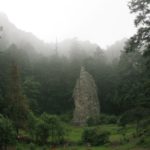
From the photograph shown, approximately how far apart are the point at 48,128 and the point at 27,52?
41.7m

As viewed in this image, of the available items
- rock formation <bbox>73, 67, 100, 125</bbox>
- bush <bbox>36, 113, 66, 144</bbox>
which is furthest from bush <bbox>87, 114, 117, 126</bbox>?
bush <bbox>36, 113, 66, 144</bbox>

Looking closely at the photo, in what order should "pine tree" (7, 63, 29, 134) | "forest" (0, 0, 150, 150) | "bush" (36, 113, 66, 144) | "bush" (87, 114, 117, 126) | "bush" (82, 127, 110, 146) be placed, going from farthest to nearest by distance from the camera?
"bush" (87, 114, 117, 126) < "pine tree" (7, 63, 29, 134) < "bush" (36, 113, 66, 144) < "bush" (82, 127, 110, 146) < "forest" (0, 0, 150, 150)

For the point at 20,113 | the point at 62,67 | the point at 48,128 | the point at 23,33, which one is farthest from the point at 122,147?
the point at 23,33

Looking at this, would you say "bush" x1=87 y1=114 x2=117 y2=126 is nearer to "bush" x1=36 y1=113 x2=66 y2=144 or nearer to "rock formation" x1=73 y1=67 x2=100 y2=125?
"rock formation" x1=73 y1=67 x2=100 y2=125

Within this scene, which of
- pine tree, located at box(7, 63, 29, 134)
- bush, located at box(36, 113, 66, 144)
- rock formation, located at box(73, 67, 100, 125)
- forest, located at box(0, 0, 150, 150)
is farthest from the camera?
rock formation, located at box(73, 67, 100, 125)

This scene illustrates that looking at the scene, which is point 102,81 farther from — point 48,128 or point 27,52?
point 48,128

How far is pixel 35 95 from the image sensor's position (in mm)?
65062

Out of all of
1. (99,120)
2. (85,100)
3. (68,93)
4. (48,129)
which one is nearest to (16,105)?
(48,129)

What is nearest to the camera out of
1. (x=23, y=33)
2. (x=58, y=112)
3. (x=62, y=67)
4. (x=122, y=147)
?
(x=122, y=147)

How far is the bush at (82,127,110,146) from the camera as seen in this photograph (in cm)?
3922

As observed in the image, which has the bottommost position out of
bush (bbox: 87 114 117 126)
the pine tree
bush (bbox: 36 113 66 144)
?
bush (bbox: 87 114 117 126)

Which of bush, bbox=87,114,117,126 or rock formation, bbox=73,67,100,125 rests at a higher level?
rock formation, bbox=73,67,100,125

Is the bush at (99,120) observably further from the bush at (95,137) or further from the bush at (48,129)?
the bush at (48,129)

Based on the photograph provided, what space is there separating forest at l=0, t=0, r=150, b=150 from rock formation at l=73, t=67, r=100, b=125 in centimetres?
222
